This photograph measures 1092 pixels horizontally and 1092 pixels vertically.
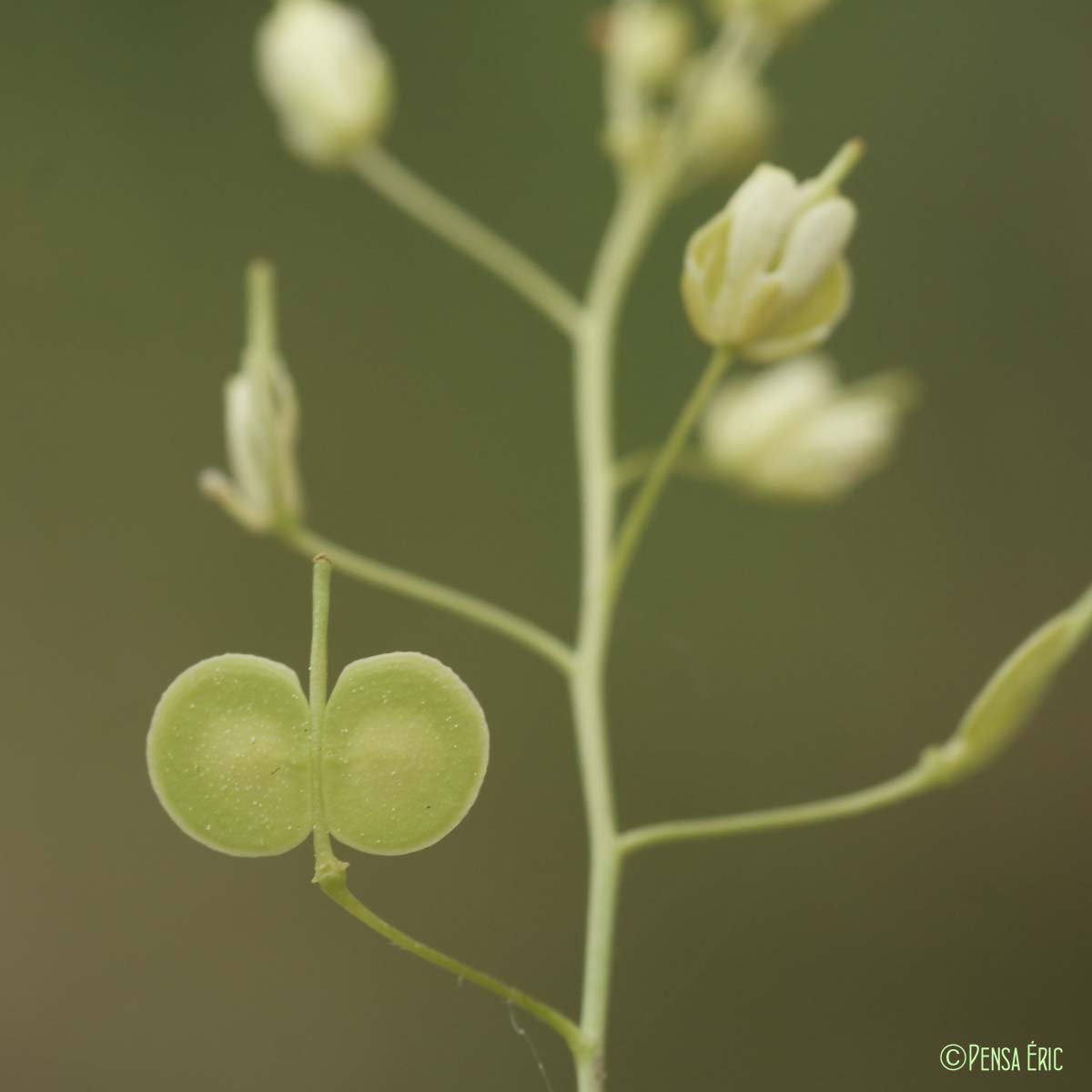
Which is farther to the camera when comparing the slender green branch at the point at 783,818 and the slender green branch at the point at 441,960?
the slender green branch at the point at 783,818


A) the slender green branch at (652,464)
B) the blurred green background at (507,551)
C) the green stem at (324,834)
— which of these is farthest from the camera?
the blurred green background at (507,551)

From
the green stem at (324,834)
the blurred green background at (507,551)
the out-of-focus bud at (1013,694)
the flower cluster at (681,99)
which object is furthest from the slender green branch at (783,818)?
the blurred green background at (507,551)

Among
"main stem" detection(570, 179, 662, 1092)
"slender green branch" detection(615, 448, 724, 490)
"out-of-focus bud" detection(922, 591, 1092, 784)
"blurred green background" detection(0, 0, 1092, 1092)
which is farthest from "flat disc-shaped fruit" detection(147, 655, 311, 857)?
"blurred green background" detection(0, 0, 1092, 1092)

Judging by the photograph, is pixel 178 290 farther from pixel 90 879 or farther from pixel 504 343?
pixel 90 879

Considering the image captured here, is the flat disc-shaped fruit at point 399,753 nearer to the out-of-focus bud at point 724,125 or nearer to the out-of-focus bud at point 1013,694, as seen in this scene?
the out-of-focus bud at point 1013,694

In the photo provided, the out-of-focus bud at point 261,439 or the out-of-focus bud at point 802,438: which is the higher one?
the out-of-focus bud at point 802,438

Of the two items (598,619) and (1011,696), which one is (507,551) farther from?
(1011,696)
